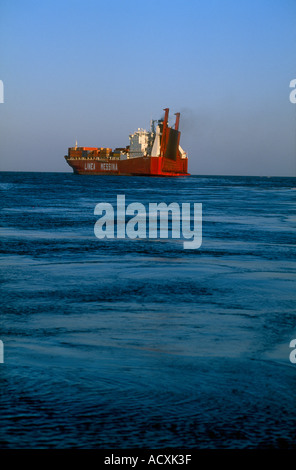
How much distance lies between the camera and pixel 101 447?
2332mm

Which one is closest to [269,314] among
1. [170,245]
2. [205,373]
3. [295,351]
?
[295,351]

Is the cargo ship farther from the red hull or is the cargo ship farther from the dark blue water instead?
the dark blue water

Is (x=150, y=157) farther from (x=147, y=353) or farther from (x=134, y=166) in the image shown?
(x=147, y=353)

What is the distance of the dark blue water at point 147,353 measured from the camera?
248 cm

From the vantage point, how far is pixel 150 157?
234 feet

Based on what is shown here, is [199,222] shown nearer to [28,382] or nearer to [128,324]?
[128,324]

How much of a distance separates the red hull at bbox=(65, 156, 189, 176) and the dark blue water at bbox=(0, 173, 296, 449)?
6544 centimetres

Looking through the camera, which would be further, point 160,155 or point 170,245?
point 160,155

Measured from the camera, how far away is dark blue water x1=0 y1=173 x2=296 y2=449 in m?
2.48

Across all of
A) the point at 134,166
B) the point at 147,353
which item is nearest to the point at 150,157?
the point at 134,166

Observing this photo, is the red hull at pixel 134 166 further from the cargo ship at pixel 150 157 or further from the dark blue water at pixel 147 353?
the dark blue water at pixel 147 353

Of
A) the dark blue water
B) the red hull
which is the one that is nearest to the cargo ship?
the red hull

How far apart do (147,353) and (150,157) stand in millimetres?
68479

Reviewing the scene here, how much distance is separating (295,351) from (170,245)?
5721mm
